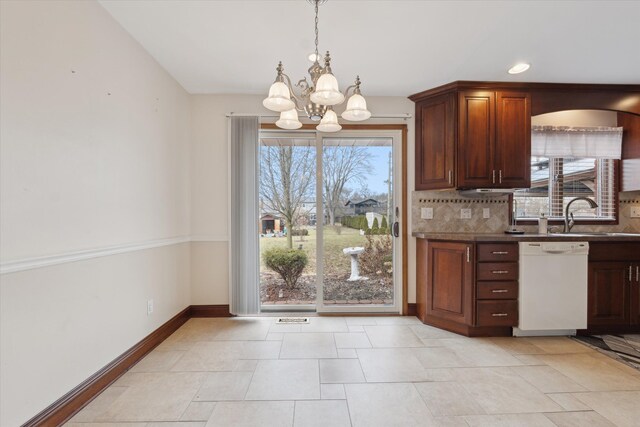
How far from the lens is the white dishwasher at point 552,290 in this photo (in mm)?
2648

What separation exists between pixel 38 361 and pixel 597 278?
14.1 feet

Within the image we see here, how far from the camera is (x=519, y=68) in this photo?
263cm

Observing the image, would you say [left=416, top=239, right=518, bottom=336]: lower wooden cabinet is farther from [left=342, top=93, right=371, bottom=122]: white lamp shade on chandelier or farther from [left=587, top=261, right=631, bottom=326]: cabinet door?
[left=342, top=93, right=371, bottom=122]: white lamp shade on chandelier

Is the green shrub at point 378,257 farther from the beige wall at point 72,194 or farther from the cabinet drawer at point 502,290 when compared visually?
the beige wall at point 72,194

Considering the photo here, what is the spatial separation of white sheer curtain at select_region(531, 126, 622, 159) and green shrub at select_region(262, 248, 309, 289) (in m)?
2.93

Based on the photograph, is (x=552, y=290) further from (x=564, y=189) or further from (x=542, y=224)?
(x=564, y=189)

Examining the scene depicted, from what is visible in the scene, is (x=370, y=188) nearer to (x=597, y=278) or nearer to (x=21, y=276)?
(x=597, y=278)

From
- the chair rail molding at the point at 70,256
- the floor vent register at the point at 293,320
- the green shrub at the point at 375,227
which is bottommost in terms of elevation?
the floor vent register at the point at 293,320

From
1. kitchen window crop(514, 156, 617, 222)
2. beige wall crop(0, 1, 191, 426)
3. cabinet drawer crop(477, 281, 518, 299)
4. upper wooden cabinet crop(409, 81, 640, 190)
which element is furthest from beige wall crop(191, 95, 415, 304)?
cabinet drawer crop(477, 281, 518, 299)

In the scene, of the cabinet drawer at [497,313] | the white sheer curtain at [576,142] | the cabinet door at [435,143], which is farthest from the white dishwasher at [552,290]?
the white sheer curtain at [576,142]

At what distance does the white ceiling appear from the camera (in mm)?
1897

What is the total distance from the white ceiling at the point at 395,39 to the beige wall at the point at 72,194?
42 cm

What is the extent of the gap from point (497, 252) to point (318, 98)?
7.67 feet

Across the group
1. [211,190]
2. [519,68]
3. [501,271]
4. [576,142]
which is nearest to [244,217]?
[211,190]
